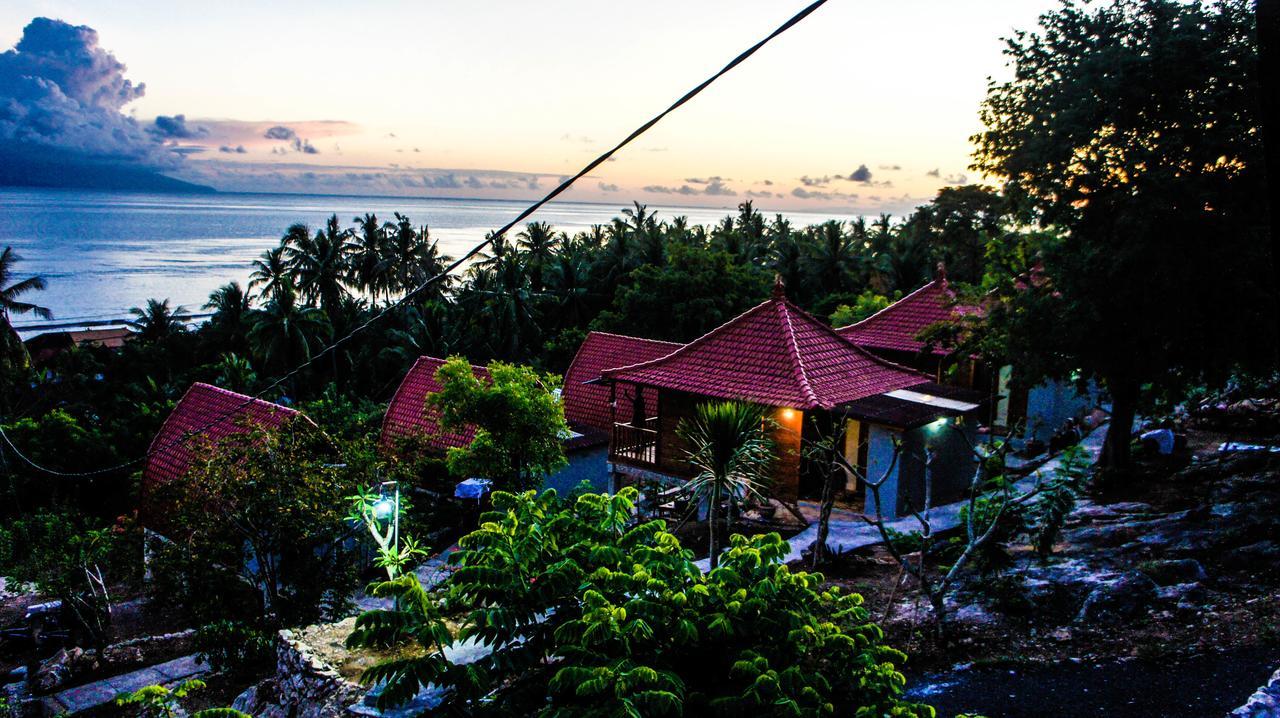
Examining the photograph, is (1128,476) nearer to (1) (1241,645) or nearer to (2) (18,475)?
(1) (1241,645)

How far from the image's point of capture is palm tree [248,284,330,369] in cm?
4075

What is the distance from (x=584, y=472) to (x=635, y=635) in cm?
1768

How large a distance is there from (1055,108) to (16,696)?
64.1 ft

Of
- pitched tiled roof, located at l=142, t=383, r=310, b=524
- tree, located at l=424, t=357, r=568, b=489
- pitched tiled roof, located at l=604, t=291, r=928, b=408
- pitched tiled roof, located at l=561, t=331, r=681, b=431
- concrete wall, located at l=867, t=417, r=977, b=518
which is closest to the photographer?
tree, located at l=424, t=357, r=568, b=489

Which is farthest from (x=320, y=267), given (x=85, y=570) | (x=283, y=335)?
(x=85, y=570)

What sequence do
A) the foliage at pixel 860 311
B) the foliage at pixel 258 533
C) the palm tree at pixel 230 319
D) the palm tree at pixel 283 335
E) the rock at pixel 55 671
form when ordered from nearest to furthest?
1. the foliage at pixel 258 533
2. the rock at pixel 55 671
3. the foliage at pixel 860 311
4. the palm tree at pixel 283 335
5. the palm tree at pixel 230 319

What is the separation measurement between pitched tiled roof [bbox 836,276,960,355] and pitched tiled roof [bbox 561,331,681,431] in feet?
18.0

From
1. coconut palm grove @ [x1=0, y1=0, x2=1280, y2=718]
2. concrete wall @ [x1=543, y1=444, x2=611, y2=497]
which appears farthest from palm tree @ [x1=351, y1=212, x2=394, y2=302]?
concrete wall @ [x1=543, y1=444, x2=611, y2=497]

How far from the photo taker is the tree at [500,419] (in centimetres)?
1611

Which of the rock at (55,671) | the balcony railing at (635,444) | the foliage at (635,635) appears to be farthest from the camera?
the balcony railing at (635,444)

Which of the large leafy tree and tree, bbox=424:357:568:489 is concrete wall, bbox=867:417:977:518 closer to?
the large leafy tree

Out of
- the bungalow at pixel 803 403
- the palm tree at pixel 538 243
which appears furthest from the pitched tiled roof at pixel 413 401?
the palm tree at pixel 538 243

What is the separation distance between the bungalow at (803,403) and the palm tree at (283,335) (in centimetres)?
2645

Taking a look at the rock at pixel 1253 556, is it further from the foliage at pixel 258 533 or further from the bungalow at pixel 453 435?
the bungalow at pixel 453 435
